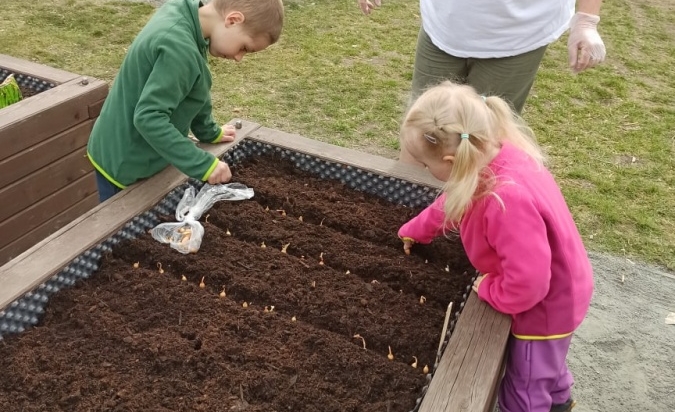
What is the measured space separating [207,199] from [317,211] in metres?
0.43

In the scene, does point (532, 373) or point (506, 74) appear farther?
point (506, 74)

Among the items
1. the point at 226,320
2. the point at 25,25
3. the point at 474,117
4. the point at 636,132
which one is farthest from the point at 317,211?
the point at 25,25

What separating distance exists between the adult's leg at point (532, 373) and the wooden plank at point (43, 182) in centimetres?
217

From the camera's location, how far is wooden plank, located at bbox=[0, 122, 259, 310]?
1954mm

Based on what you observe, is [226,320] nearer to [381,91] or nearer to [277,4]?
[277,4]

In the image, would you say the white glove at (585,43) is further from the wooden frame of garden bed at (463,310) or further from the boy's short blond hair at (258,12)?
the boy's short blond hair at (258,12)

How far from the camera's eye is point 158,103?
215 centimetres

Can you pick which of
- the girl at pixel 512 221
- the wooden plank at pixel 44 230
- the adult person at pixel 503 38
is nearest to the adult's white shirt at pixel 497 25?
the adult person at pixel 503 38

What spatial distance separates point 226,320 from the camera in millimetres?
1998

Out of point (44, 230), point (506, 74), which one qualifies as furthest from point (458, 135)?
point (44, 230)

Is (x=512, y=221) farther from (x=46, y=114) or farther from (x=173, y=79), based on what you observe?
(x=46, y=114)

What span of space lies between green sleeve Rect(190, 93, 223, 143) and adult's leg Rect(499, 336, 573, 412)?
149 cm

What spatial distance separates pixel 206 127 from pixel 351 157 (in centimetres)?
62

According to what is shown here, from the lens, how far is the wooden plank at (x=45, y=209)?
290cm
